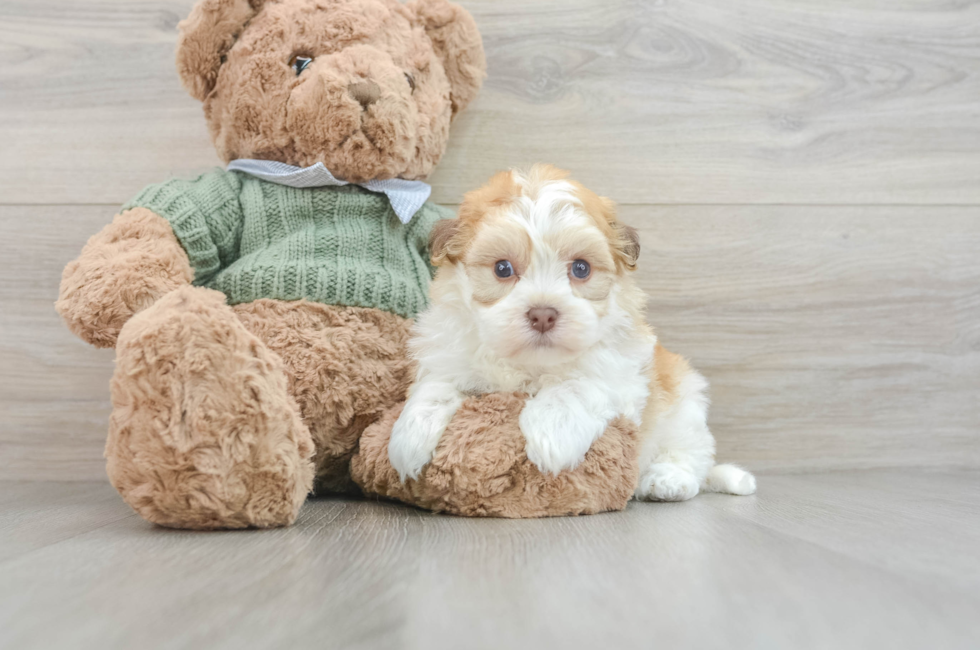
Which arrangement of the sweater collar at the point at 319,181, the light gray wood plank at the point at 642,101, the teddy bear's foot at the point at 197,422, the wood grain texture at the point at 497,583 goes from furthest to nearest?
the light gray wood plank at the point at 642,101 → the sweater collar at the point at 319,181 → the teddy bear's foot at the point at 197,422 → the wood grain texture at the point at 497,583

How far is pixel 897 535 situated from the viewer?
91 cm

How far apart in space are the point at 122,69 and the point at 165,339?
0.89m

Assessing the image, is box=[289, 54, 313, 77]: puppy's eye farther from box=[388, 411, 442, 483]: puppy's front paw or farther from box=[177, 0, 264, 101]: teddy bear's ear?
box=[388, 411, 442, 483]: puppy's front paw

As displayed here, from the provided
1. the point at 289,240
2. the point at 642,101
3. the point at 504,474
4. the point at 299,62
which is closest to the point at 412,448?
the point at 504,474

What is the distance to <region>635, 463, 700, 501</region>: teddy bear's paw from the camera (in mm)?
1143

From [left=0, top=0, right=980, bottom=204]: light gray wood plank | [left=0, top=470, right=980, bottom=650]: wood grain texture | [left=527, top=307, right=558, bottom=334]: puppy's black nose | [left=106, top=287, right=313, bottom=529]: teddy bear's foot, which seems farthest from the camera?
[left=0, top=0, right=980, bottom=204]: light gray wood plank

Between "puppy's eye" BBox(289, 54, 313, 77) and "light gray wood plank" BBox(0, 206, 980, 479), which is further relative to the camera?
"light gray wood plank" BBox(0, 206, 980, 479)

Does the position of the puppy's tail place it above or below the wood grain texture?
below

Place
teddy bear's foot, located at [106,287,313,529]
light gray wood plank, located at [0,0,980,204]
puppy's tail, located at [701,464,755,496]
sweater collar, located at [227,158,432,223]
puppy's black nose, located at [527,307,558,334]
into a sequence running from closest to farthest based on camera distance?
teddy bear's foot, located at [106,287,313,529], puppy's black nose, located at [527,307,558,334], sweater collar, located at [227,158,432,223], puppy's tail, located at [701,464,755,496], light gray wood plank, located at [0,0,980,204]

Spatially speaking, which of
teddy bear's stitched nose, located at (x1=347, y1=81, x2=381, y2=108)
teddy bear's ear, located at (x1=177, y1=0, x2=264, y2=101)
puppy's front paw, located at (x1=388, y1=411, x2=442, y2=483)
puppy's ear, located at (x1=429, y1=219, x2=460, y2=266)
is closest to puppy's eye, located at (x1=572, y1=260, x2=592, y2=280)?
puppy's ear, located at (x1=429, y1=219, x2=460, y2=266)

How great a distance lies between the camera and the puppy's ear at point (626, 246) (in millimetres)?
1034

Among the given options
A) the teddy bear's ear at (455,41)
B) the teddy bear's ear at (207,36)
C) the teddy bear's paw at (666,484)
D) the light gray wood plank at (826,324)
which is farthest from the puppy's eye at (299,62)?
the teddy bear's paw at (666,484)

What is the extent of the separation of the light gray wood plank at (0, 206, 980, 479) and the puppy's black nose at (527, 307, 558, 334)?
62 cm

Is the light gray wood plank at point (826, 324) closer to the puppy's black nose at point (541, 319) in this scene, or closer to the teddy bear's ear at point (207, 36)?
the puppy's black nose at point (541, 319)
